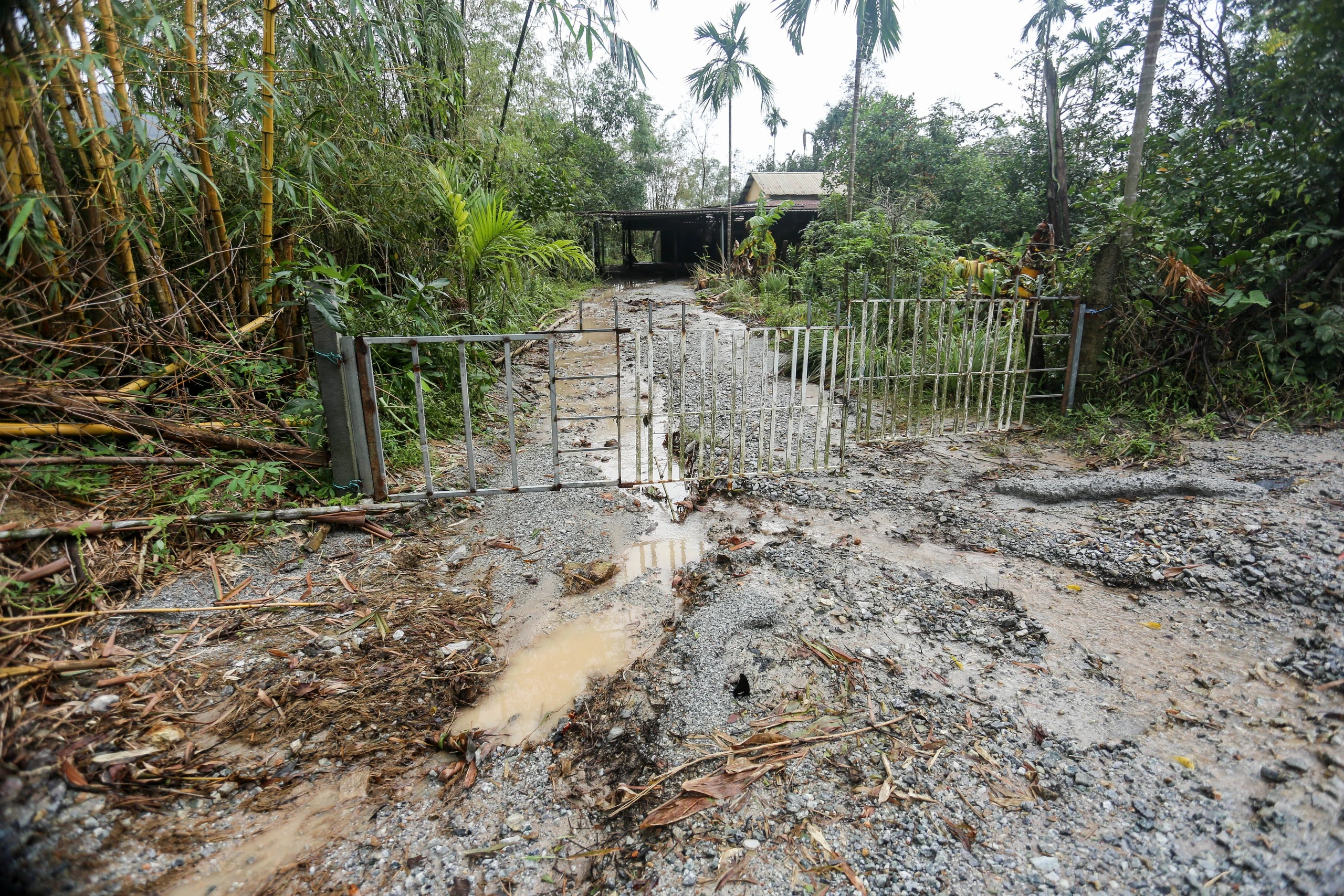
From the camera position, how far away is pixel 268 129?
11.8 feet

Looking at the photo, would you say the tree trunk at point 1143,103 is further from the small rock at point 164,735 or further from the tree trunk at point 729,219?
the tree trunk at point 729,219

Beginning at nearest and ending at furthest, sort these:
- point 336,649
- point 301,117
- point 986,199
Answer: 1. point 336,649
2. point 301,117
3. point 986,199

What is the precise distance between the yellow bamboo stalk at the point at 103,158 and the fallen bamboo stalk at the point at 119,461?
97 centimetres

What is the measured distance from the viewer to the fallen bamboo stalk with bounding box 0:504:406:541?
264 cm

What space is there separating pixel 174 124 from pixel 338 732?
11.5 ft

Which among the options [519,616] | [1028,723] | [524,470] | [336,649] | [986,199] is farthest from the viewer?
[986,199]

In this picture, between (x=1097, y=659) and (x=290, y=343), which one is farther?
(x=290, y=343)

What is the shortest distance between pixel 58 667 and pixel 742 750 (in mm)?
2466

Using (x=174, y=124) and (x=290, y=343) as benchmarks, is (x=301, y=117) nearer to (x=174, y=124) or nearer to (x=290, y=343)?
(x=174, y=124)

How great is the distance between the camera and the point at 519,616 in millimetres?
3092

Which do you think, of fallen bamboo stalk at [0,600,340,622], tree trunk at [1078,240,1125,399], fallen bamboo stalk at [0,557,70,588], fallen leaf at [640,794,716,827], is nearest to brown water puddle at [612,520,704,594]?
fallen leaf at [640,794,716,827]

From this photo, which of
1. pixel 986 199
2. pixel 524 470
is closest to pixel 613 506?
pixel 524 470

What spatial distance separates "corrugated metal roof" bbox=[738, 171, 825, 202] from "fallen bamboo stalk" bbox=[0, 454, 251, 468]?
67.2 ft

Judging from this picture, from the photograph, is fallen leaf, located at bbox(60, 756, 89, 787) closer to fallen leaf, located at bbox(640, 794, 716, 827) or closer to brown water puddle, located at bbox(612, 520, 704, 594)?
fallen leaf, located at bbox(640, 794, 716, 827)
